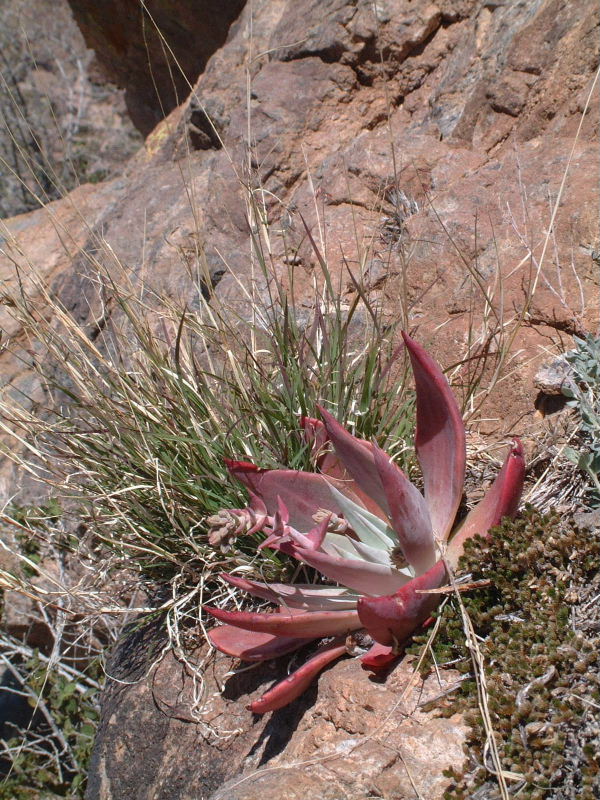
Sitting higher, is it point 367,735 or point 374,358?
point 374,358

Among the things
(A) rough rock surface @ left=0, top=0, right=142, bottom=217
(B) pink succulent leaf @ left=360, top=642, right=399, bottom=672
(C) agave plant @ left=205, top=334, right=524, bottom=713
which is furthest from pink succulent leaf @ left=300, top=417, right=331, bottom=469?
(A) rough rock surface @ left=0, top=0, right=142, bottom=217

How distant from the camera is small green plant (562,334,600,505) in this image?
197cm

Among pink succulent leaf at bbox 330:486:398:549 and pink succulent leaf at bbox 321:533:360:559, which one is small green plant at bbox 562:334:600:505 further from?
pink succulent leaf at bbox 321:533:360:559

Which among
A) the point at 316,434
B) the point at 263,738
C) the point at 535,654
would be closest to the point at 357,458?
the point at 316,434

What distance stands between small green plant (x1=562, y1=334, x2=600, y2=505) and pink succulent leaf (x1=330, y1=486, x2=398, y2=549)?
57cm

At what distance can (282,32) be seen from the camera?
4.61 metres

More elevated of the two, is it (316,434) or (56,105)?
(56,105)

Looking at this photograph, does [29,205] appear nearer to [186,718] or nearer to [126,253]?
[126,253]

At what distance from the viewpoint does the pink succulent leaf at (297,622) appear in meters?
1.89

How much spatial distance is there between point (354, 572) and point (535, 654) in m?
0.49

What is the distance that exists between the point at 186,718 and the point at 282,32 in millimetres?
4120

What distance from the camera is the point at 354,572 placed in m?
1.90

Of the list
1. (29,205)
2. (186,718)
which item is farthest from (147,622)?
(29,205)

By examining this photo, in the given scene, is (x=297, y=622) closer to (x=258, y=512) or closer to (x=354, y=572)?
(x=354, y=572)
